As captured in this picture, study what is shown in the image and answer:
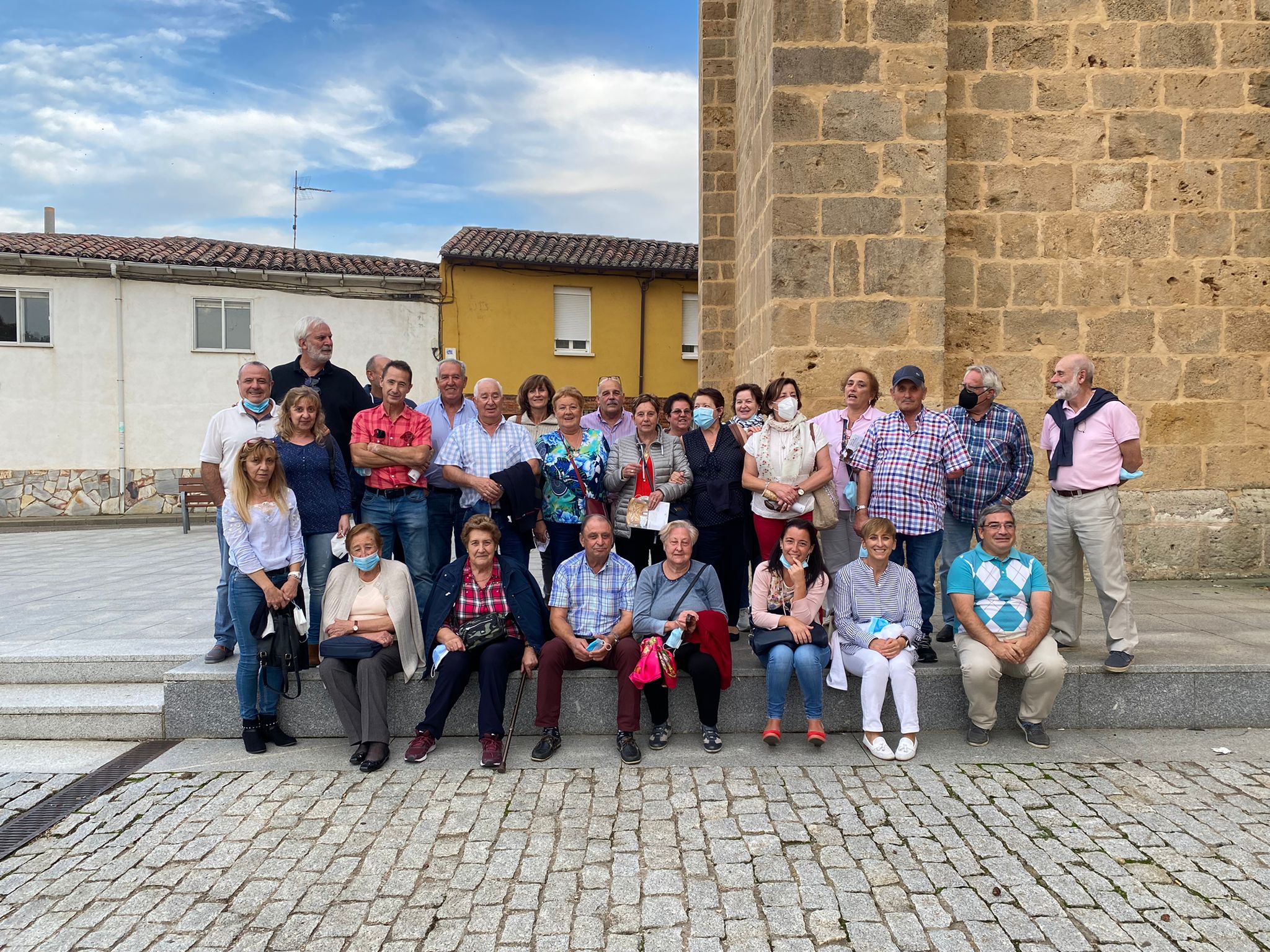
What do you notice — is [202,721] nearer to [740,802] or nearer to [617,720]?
[617,720]

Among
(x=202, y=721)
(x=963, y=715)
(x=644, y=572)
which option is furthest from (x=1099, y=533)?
(x=202, y=721)

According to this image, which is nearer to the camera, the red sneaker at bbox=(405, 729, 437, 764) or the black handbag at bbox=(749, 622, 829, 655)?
the red sneaker at bbox=(405, 729, 437, 764)

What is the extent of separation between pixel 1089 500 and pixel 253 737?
447 cm

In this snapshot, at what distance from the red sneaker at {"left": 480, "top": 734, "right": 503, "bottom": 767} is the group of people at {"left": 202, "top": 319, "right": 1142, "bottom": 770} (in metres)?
0.01

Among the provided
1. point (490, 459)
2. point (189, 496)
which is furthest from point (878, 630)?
point (189, 496)

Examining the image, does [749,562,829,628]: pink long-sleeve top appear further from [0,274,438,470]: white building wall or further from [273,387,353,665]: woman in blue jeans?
[0,274,438,470]: white building wall

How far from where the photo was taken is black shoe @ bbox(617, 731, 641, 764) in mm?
4172

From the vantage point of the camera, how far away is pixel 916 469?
4.88 m

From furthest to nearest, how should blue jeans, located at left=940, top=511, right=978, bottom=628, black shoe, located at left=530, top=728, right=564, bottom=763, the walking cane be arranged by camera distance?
1. blue jeans, located at left=940, top=511, right=978, bottom=628
2. black shoe, located at left=530, top=728, right=564, bottom=763
3. the walking cane

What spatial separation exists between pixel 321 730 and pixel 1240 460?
7.42m

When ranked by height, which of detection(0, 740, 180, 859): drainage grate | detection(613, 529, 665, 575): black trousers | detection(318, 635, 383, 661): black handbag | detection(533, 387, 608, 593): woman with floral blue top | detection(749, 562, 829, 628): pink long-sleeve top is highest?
detection(533, 387, 608, 593): woman with floral blue top

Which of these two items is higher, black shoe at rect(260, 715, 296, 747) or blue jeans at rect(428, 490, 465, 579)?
blue jeans at rect(428, 490, 465, 579)

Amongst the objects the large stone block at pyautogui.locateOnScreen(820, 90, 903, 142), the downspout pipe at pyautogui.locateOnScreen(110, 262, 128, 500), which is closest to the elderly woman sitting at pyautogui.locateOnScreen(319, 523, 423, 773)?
the large stone block at pyautogui.locateOnScreen(820, 90, 903, 142)

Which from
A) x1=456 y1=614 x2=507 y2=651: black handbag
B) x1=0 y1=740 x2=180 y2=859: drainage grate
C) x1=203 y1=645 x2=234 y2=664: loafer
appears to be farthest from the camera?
x1=203 y1=645 x2=234 y2=664: loafer
